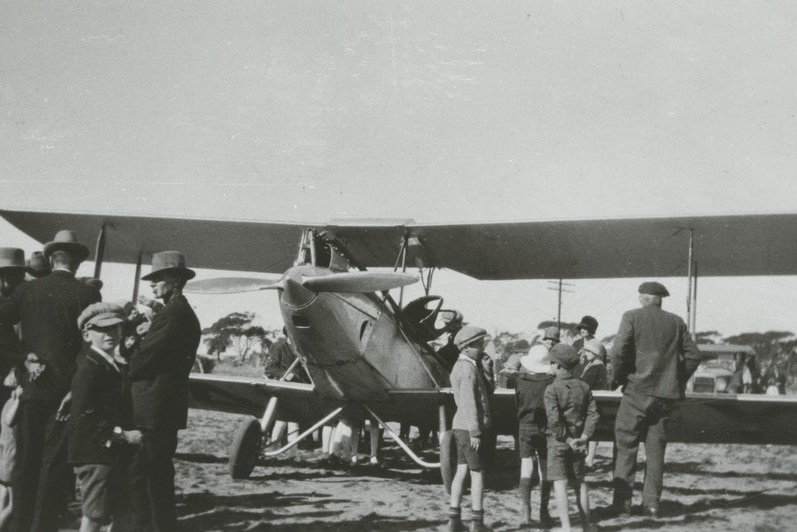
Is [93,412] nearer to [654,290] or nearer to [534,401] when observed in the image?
[534,401]

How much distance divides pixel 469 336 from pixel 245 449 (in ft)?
11.1

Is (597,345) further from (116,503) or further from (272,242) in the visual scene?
(116,503)

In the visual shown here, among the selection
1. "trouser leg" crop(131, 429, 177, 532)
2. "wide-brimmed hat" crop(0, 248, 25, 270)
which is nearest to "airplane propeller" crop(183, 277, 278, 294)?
"wide-brimmed hat" crop(0, 248, 25, 270)

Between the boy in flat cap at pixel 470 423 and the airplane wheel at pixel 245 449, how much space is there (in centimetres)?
309

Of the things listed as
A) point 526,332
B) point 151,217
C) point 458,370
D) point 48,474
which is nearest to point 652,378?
point 458,370

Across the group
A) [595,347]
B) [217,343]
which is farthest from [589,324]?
[217,343]

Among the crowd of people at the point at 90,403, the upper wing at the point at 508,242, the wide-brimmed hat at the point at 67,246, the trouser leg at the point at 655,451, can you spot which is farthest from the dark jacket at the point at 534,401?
the wide-brimmed hat at the point at 67,246

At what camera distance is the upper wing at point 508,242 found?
7996 millimetres

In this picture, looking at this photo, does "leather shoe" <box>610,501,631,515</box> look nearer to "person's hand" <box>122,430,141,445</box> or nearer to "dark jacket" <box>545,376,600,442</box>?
"dark jacket" <box>545,376,600,442</box>

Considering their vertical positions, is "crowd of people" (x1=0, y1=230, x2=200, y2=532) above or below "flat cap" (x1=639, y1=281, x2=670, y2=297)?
below

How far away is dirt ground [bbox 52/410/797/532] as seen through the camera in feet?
18.0

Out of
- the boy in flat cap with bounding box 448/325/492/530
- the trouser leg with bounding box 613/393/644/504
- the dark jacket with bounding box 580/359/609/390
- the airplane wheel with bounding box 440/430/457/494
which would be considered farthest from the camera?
the dark jacket with bounding box 580/359/609/390

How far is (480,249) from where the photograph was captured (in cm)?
938

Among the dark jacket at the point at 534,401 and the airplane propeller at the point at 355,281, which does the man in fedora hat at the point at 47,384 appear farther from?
the dark jacket at the point at 534,401
